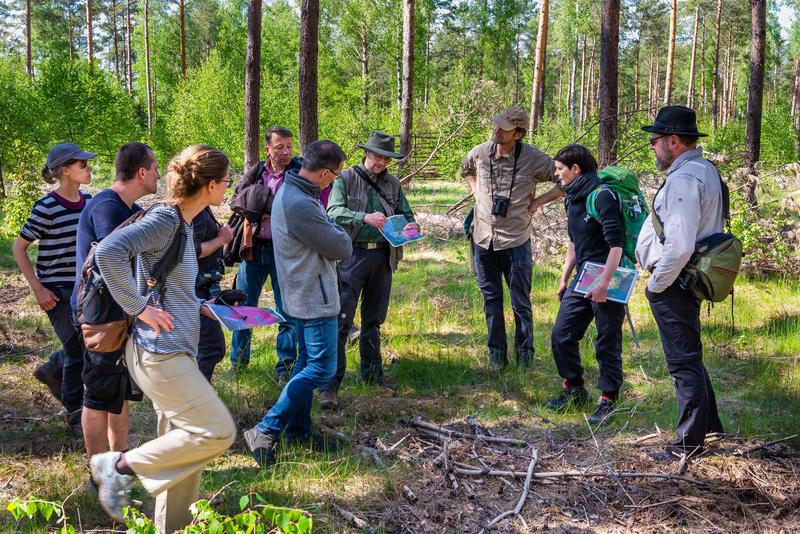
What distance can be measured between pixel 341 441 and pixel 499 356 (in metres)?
2.16

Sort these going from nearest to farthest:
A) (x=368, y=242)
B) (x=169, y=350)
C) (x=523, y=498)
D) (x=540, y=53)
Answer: (x=169, y=350)
(x=523, y=498)
(x=368, y=242)
(x=540, y=53)

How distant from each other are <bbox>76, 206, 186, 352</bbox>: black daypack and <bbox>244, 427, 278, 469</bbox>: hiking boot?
3.92ft

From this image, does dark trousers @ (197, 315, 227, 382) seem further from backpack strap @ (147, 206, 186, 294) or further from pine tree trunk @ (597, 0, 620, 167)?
pine tree trunk @ (597, 0, 620, 167)

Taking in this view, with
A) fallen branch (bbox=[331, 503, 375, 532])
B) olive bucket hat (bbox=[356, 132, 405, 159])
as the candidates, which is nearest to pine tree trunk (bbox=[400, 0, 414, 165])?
olive bucket hat (bbox=[356, 132, 405, 159])

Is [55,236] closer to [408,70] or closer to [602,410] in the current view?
[602,410]

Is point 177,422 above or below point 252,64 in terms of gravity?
below

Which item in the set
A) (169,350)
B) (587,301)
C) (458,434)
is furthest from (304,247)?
(587,301)

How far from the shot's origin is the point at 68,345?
4.20 meters

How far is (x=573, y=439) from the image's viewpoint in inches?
178

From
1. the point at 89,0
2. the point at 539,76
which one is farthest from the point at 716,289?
the point at 89,0

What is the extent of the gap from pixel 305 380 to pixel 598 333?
2297mm

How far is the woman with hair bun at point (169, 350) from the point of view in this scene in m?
2.82

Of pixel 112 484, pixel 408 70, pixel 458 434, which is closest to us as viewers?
pixel 112 484

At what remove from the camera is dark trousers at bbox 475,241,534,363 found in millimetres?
5977
